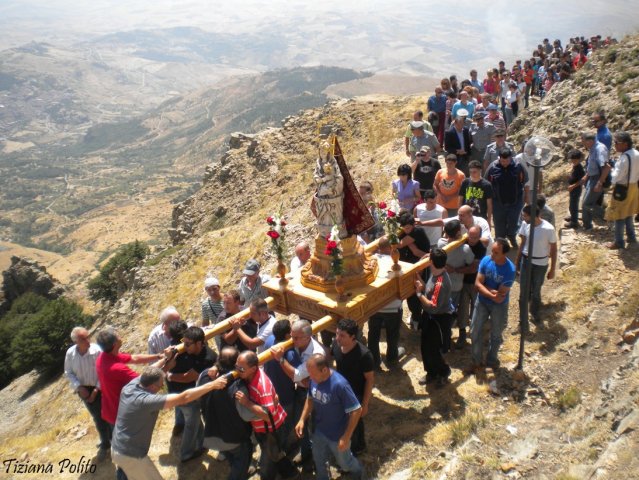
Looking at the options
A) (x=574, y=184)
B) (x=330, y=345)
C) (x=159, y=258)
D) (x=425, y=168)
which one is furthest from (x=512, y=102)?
(x=159, y=258)

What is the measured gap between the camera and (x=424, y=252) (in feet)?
26.6

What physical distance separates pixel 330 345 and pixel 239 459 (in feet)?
8.68

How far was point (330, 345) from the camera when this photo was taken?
7949 mm

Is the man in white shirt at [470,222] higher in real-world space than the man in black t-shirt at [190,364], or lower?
higher

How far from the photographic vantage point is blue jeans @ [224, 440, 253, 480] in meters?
5.66

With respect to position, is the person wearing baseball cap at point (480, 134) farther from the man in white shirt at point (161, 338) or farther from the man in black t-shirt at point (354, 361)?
the man in white shirt at point (161, 338)

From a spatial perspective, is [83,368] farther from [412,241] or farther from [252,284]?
[412,241]

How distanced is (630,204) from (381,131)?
16620mm

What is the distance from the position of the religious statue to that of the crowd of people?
962 mm

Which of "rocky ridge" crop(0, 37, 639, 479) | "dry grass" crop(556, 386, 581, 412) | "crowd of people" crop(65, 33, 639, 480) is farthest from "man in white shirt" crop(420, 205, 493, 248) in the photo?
"dry grass" crop(556, 386, 581, 412)

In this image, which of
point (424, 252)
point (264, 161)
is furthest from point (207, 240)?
point (424, 252)

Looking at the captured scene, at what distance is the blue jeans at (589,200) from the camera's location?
926 centimetres

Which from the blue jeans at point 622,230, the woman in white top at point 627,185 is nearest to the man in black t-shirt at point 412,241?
the woman in white top at point 627,185

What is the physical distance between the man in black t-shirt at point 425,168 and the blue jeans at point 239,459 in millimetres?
6667
